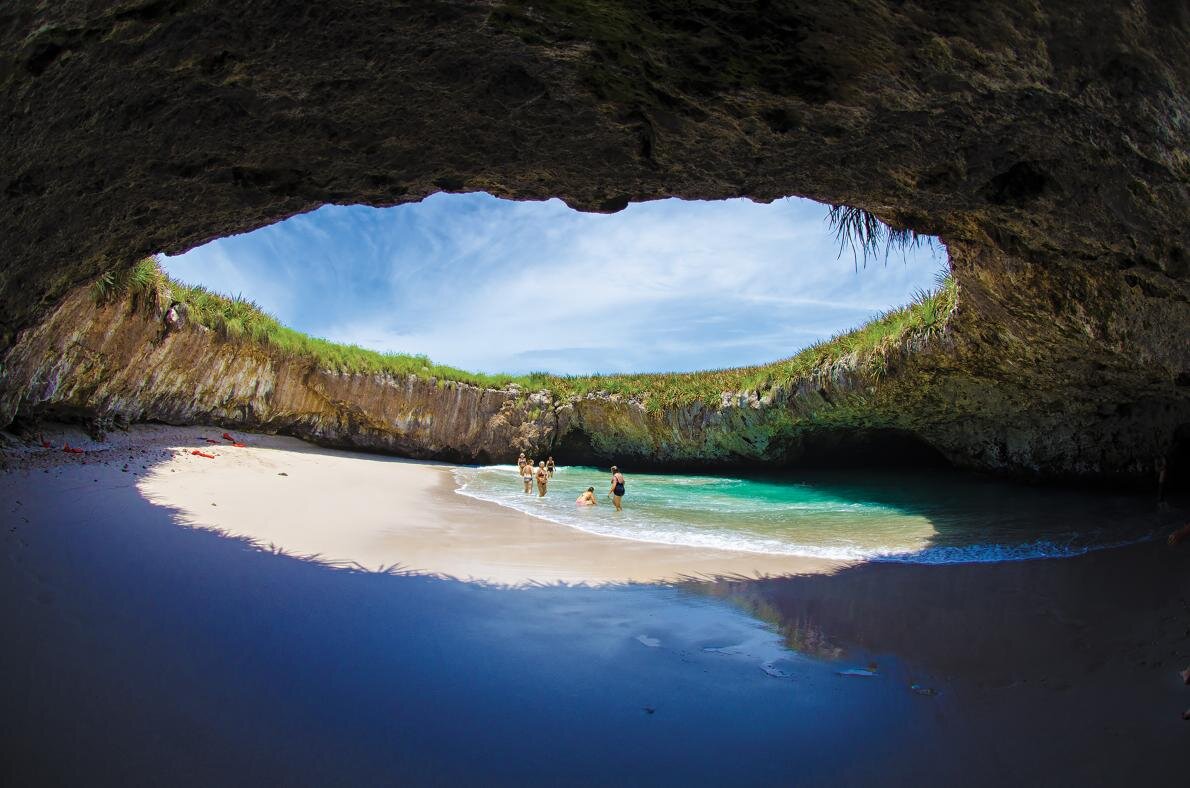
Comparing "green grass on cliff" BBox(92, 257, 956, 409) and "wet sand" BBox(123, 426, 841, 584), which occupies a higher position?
"green grass on cliff" BBox(92, 257, 956, 409)

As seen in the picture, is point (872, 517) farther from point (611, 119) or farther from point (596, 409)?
point (596, 409)

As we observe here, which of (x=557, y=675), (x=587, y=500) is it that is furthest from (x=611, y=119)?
(x=587, y=500)

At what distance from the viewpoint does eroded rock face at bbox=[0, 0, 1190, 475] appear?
94.6 inches

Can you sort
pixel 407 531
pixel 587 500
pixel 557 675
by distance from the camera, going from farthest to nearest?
pixel 587 500 < pixel 407 531 < pixel 557 675

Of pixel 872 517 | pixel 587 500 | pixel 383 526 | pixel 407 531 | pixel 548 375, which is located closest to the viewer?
pixel 407 531

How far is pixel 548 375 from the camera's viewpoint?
2327 cm

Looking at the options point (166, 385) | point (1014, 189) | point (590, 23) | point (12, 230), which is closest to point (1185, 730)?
point (1014, 189)

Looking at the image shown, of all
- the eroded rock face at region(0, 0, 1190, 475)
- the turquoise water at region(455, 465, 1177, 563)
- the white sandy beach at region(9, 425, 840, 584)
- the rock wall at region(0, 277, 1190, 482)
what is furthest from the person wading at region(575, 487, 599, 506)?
the eroded rock face at region(0, 0, 1190, 475)

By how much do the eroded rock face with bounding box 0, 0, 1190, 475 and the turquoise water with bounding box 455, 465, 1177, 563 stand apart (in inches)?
119

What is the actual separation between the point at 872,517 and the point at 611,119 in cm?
870

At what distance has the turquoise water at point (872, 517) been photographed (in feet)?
23.2

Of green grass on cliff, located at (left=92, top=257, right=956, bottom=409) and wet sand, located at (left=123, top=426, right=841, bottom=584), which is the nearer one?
wet sand, located at (left=123, top=426, right=841, bottom=584)

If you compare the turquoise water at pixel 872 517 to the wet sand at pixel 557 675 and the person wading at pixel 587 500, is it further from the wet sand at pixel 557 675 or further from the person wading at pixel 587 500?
the wet sand at pixel 557 675

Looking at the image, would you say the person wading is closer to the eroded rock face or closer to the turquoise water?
the turquoise water
